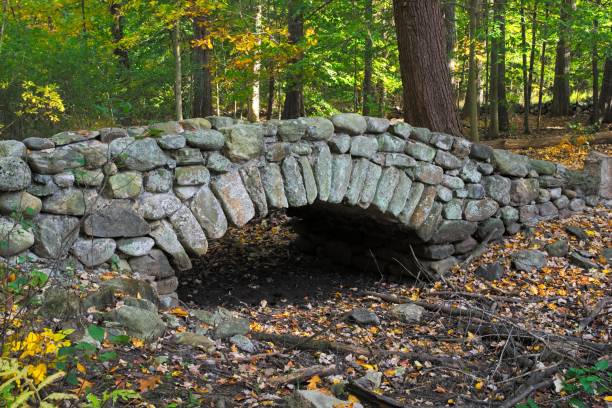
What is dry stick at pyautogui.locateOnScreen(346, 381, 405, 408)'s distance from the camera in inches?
120

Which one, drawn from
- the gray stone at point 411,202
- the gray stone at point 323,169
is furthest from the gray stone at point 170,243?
the gray stone at point 411,202

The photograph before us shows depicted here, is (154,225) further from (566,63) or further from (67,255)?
(566,63)

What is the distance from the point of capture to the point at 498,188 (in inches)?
244

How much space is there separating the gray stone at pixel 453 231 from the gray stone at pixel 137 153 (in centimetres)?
286

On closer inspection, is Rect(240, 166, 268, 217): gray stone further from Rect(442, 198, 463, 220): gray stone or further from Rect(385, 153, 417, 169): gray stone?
Rect(442, 198, 463, 220): gray stone

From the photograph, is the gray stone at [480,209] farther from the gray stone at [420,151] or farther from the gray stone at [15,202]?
the gray stone at [15,202]

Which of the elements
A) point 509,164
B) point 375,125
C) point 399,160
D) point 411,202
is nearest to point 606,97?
point 509,164

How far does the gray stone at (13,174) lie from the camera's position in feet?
11.6

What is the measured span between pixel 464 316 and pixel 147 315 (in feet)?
8.31

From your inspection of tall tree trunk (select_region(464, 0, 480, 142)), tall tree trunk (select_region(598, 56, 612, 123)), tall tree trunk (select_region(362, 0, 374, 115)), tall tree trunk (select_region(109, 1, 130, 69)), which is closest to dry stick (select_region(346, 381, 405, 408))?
tall tree trunk (select_region(362, 0, 374, 115))

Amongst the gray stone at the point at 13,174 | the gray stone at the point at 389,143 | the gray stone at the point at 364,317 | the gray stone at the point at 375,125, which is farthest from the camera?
the gray stone at the point at 389,143

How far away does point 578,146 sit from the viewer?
368 inches

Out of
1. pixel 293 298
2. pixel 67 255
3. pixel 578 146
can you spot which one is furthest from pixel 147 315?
pixel 578 146

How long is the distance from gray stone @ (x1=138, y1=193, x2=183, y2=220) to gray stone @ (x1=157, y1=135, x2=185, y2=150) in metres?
0.34
